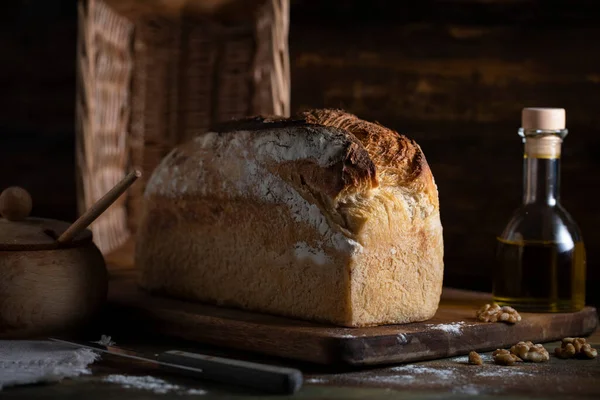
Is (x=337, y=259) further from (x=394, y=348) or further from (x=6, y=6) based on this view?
(x=6, y=6)

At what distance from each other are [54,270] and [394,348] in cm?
59

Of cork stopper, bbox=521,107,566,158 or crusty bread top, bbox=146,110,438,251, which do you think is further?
cork stopper, bbox=521,107,566,158

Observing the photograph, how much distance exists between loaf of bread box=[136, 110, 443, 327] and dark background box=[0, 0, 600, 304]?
81cm

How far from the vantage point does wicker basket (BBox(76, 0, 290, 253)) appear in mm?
2562

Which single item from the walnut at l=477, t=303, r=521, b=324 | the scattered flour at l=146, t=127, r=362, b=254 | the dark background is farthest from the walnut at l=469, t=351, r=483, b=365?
the dark background

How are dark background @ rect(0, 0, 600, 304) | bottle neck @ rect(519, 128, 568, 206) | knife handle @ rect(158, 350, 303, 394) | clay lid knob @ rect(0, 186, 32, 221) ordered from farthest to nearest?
dark background @ rect(0, 0, 600, 304)
bottle neck @ rect(519, 128, 568, 206)
clay lid knob @ rect(0, 186, 32, 221)
knife handle @ rect(158, 350, 303, 394)

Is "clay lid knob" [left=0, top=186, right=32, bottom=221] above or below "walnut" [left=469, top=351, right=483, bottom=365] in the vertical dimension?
above

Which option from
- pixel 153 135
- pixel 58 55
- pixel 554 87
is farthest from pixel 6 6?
pixel 554 87

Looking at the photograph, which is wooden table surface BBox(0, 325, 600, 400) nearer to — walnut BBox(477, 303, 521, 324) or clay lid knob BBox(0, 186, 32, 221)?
walnut BBox(477, 303, 521, 324)

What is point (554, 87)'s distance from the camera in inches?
101

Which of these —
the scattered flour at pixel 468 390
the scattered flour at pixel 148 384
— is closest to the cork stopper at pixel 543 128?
the scattered flour at pixel 468 390

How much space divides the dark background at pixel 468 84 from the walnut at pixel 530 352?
0.85 metres

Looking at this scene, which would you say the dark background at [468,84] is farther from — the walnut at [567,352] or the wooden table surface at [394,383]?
the wooden table surface at [394,383]

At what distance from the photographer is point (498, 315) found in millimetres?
1740
